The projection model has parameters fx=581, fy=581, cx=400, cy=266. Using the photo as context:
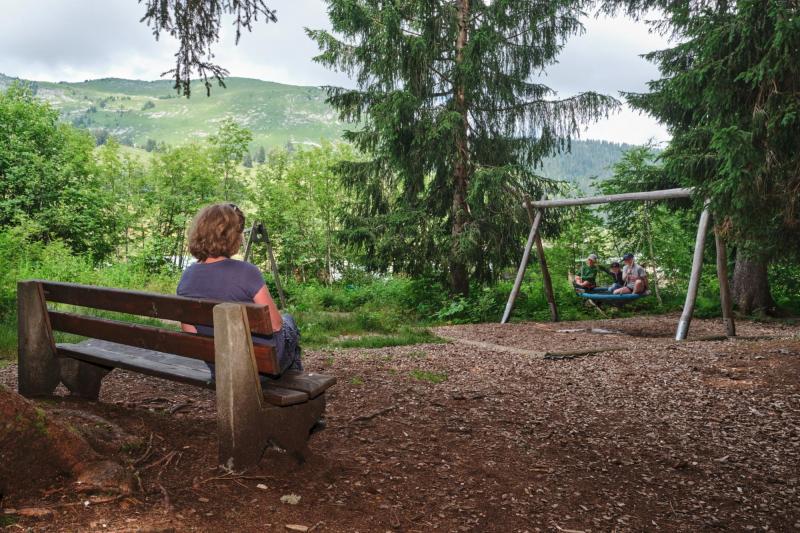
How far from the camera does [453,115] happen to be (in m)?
11.8

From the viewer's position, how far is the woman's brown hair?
3.05 meters

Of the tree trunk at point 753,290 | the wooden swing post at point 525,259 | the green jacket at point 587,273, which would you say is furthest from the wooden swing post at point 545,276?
the tree trunk at point 753,290

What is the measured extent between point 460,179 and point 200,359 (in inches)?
414

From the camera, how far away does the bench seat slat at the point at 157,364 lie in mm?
2728

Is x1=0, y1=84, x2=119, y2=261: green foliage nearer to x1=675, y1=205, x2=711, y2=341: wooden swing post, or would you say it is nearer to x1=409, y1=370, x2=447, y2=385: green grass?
x1=409, y1=370, x2=447, y2=385: green grass

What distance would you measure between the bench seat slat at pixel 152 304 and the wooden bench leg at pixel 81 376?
44cm

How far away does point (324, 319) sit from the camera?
33.7 ft

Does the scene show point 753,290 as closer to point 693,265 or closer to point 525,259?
point 693,265

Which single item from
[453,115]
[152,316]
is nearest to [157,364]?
[152,316]

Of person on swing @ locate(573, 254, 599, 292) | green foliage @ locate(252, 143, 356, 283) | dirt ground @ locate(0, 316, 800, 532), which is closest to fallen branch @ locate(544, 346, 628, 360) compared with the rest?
dirt ground @ locate(0, 316, 800, 532)

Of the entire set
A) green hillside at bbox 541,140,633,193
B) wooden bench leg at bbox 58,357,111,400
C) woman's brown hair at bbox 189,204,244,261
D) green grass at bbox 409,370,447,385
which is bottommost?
green grass at bbox 409,370,447,385

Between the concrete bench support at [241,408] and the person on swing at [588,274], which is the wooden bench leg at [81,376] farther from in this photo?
the person on swing at [588,274]

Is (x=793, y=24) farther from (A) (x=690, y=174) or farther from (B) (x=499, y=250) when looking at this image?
(B) (x=499, y=250)

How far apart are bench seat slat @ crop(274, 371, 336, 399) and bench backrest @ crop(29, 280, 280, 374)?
8.3 inches
